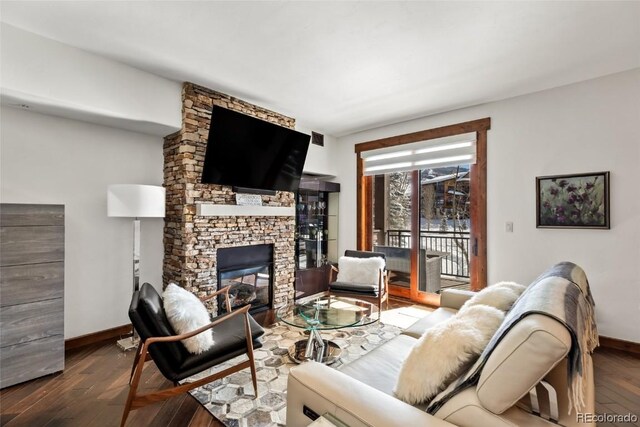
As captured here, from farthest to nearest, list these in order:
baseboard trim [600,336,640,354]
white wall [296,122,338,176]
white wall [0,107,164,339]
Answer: white wall [296,122,338,176] → baseboard trim [600,336,640,354] → white wall [0,107,164,339]

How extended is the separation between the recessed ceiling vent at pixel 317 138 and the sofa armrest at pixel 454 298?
320 centimetres

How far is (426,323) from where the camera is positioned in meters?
2.35

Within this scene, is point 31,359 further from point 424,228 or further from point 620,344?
point 620,344

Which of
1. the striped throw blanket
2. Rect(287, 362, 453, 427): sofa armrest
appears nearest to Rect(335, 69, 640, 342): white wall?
the striped throw blanket

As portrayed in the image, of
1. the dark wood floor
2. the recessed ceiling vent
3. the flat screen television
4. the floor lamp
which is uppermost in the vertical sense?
the recessed ceiling vent

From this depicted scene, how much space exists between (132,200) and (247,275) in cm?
168

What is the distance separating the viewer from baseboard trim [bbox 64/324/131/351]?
9.35 feet

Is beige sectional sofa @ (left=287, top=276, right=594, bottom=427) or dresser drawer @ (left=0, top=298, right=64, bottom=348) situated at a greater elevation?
beige sectional sofa @ (left=287, top=276, right=594, bottom=427)

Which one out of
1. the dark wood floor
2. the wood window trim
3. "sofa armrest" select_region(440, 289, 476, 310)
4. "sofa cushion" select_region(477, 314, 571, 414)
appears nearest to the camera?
"sofa cushion" select_region(477, 314, 571, 414)

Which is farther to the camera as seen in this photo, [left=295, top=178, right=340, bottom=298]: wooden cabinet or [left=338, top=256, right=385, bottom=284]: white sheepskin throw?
[left=295, top=178, right=340, bottom=298]: wooden cabinet

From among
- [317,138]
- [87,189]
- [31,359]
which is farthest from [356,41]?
[31,359]

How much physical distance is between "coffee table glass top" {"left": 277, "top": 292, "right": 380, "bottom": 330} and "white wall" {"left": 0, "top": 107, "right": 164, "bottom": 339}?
1.88 meters

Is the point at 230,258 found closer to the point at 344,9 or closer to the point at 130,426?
the point at 130,426

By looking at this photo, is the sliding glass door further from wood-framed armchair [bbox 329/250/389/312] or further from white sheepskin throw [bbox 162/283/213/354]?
white sheepskin throw [bbox 162/283/213/354]
